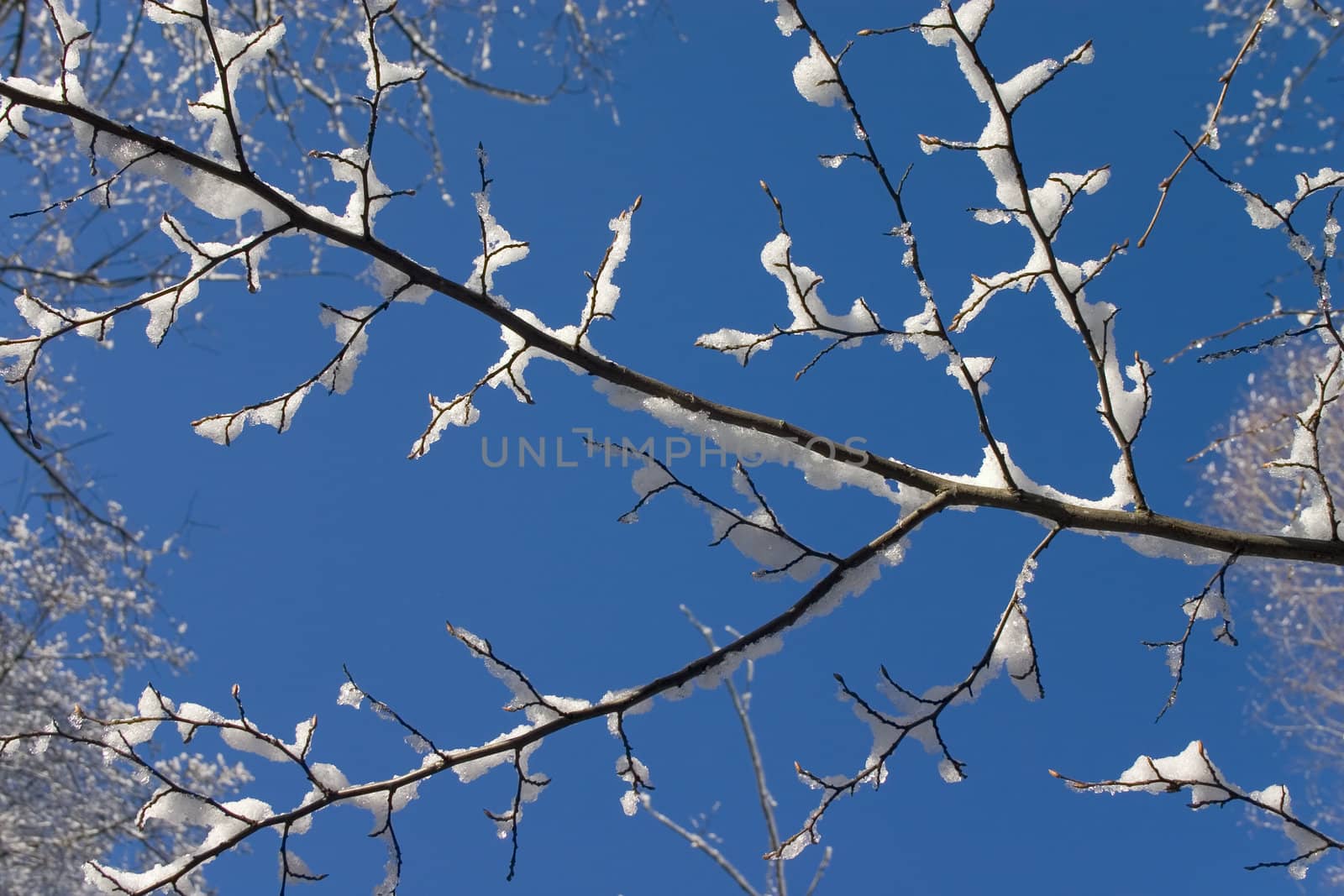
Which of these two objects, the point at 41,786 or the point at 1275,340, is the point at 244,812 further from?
the point at 41,786

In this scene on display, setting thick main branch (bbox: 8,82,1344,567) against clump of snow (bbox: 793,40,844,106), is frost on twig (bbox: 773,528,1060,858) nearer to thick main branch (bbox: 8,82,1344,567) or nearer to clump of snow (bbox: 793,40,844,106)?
thick main branch (bbox: 8,82,1344,567)

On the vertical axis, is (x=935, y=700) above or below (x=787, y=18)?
below

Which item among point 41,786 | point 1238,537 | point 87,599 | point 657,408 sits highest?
point 87,599

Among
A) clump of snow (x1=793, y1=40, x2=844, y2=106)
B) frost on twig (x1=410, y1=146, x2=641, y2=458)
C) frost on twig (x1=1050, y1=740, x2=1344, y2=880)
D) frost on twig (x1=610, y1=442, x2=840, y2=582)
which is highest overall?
clump of snow (x1=793, y1=40, x2=844, y2=106)

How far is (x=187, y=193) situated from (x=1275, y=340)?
1.96m

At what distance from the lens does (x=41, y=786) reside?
695 cm

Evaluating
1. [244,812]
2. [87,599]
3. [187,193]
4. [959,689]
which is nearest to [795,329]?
[959,689]

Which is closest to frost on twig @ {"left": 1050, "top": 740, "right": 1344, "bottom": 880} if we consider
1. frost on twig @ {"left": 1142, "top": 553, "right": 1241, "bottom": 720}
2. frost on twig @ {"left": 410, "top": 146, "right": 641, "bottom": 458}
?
frost on twig @ {"left": 1142, "top": 553, "right": 1241, "bottom": 720}

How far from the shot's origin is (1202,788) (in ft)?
4.91

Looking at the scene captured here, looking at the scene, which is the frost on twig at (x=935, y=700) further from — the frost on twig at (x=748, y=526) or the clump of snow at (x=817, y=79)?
the clump of snow at (x=817, y=79)

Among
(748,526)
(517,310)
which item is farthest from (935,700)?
(517,310)

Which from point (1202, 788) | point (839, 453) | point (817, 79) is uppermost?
point (817, 79)

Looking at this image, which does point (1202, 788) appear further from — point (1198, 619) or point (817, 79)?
point (817, 79)

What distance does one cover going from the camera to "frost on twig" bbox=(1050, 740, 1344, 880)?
1.48 m
